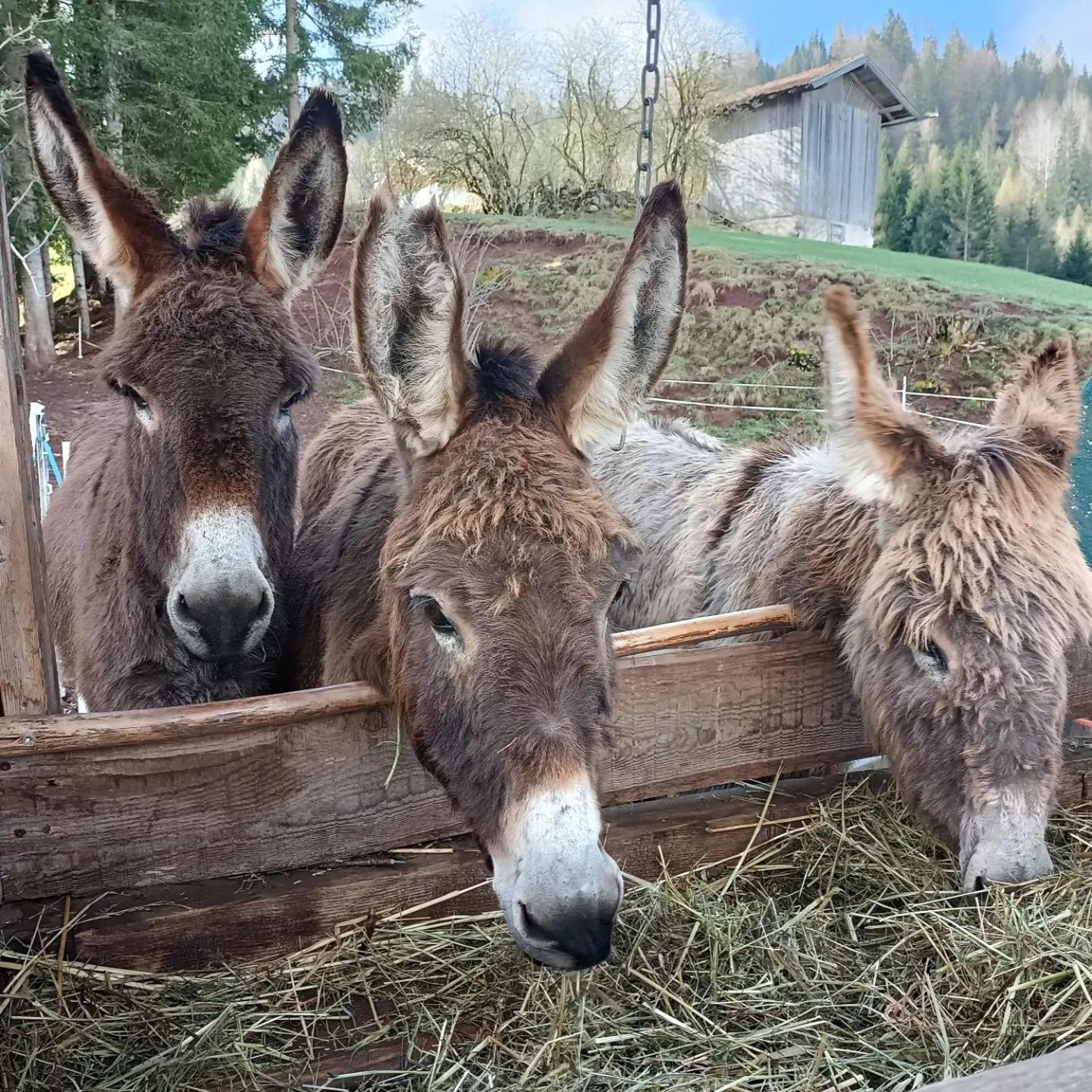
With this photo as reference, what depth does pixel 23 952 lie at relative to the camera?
6.57ft

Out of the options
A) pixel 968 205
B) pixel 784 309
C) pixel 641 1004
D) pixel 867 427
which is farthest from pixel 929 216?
pixel 641 1004

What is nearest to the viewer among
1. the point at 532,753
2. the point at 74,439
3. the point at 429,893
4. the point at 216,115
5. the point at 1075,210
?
the point at 532,753

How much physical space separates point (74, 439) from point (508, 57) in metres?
10.5

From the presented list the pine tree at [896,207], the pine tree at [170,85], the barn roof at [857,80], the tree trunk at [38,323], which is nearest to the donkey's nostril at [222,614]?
the pine tree at [170,85]

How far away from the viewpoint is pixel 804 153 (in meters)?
13.1

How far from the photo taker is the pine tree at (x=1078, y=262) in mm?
8177

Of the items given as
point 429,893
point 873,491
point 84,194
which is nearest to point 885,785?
point 873,491

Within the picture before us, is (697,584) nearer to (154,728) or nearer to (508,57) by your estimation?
(154,728)

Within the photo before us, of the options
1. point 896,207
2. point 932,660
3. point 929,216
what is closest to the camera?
point 932,660

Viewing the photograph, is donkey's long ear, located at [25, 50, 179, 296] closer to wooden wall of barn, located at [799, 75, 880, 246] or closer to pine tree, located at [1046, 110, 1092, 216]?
pine tree, located at [1046, 110, 1092, 216]

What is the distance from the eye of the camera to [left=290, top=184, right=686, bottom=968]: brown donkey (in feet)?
5.01

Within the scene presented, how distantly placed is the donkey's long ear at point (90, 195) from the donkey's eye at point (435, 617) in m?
1.41

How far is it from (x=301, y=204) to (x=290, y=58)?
1067 cm

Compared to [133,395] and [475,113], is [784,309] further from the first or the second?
[133,395]
